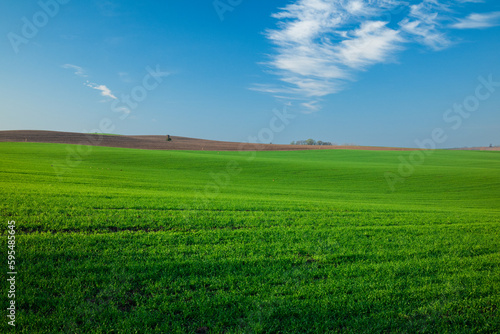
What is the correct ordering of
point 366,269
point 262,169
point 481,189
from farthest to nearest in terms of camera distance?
1. point 262,169
2. point 481,189
3. point 366,269

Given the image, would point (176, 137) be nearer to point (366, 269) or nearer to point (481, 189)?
point (481, 189)

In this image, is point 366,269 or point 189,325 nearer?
point 189,325

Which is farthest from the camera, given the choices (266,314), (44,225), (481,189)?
(481,189)

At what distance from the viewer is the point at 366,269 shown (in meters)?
6.91

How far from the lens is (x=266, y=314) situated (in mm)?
5020

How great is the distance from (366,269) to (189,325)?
465cm

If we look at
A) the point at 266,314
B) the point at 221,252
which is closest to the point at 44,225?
the point at 221,252

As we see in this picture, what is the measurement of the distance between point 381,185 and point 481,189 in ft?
33.4

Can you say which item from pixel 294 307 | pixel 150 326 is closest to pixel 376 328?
pixel 294 307

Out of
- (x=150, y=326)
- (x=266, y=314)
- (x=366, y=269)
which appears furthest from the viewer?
(x=366, y=269)

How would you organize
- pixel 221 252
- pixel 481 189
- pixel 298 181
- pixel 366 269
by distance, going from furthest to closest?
pixel 298 181, pixel 481 189, pixel 221 252, pixel 366 269

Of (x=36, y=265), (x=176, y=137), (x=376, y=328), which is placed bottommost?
(x=376, y=328)

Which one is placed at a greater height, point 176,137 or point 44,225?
point 176,137

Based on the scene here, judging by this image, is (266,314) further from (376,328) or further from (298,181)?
(298,181)
